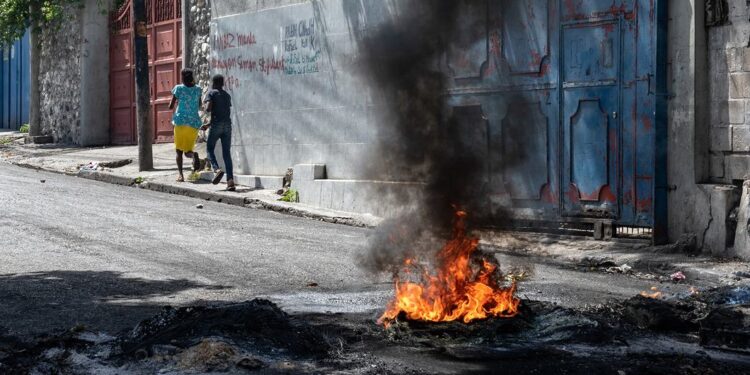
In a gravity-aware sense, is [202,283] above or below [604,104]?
below

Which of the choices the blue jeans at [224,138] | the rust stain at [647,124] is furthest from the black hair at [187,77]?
the rust stain at [647,124]

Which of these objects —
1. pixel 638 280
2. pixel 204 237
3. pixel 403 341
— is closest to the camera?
pixel 403 341

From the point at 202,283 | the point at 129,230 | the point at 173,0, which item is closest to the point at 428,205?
the point at 202,283

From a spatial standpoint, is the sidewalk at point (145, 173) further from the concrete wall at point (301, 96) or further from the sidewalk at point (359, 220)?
the concrete wall at point (301, 96)

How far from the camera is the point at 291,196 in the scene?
46.5 feet

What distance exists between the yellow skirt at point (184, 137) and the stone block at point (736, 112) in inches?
355

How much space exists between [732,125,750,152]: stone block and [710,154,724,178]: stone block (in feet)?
0.58

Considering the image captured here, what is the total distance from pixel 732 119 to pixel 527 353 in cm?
501

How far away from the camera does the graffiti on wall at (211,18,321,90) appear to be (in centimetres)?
1466

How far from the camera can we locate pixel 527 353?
17.0ft

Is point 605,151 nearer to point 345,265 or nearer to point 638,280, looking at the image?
point 638,280

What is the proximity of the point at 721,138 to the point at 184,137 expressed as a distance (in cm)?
899

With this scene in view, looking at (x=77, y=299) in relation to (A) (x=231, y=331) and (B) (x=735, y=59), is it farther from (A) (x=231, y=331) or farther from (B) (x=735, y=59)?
(B) (x=735, y=59)

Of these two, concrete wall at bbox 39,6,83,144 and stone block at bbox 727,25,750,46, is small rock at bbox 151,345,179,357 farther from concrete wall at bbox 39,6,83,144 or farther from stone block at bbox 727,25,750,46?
concrete wall at bbox 39,6,83,144
